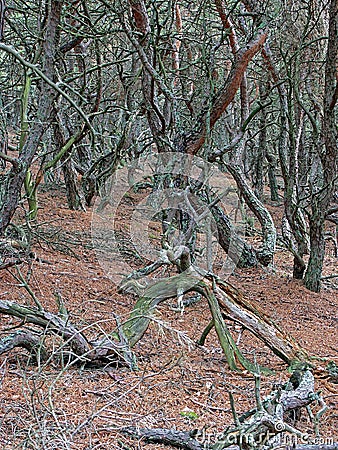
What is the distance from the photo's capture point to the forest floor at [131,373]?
2.56 meters

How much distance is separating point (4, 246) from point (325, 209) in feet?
12.6

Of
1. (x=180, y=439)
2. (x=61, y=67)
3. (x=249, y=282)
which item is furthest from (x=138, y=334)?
(x=61, y=67)

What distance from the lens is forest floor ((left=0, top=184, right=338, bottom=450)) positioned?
8.41 feet

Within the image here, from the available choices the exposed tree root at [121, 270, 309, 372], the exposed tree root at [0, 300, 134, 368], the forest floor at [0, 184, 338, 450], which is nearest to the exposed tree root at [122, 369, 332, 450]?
the forest floor at [0, 184, 338, 450]

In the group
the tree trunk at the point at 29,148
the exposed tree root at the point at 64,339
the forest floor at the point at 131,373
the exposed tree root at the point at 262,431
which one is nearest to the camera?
the exposed tree root at the point at 262,431

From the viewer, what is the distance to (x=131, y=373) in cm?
353

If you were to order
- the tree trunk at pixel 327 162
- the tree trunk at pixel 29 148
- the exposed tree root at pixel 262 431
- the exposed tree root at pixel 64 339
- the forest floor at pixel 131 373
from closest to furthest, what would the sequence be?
the exposed tree root at pixel 262 431, the forest floor at pixel 131 373, the exposed tree root at pixel 64 339, the tree trunk at pixel 29 148, the tree trunk at pixel 327 162

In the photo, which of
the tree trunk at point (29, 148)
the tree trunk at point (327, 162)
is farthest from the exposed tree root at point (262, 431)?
the tree trunk at point (327, 162)

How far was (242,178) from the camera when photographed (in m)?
7.88

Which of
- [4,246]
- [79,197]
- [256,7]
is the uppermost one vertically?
[256,7]

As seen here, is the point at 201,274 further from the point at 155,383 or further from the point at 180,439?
the point at 180,439

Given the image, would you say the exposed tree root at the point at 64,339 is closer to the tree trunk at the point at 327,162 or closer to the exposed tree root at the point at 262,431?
the exposed tree root at the point at 262,431

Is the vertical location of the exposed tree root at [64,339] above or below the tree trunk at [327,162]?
below

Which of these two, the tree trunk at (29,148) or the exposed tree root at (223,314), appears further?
the tree trunk at (29,148)
